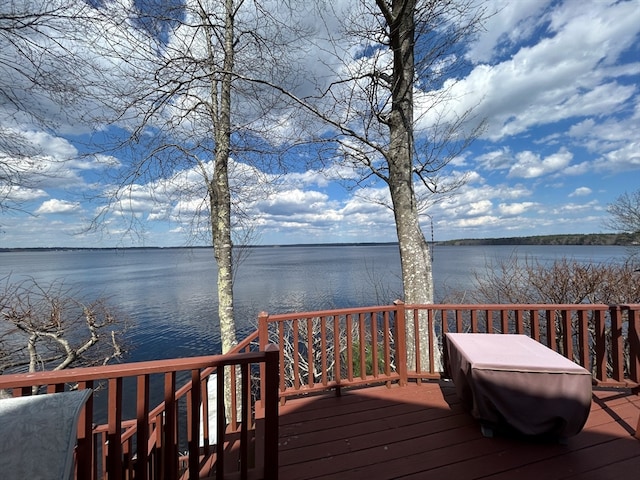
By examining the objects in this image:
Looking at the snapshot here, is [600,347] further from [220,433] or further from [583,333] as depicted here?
[220,433]

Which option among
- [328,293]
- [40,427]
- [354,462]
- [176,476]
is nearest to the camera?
[40,427]

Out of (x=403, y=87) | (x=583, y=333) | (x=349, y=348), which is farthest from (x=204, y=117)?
(x=583, y=333)

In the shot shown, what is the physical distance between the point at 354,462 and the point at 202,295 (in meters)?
21.2

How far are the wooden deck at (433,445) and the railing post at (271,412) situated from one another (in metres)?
0.32

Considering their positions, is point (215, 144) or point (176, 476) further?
point (215, 144)

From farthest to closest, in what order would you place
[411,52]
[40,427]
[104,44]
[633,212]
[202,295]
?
[202,295]
[633,212]
[411,52]
[104,44]
[40,427]

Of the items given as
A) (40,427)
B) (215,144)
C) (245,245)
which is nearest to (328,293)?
(245,245)

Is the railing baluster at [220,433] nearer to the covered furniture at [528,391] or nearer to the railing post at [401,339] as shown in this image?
the covered furniture at [528,391]

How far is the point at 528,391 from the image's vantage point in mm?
2047

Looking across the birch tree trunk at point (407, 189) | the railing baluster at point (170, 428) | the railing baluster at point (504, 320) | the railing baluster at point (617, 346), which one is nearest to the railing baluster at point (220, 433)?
the railing baluster at point (170, 428)

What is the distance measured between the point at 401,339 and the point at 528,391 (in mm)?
1175

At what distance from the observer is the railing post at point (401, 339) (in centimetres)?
303

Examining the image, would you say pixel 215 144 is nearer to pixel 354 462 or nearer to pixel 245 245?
pixel 245 245

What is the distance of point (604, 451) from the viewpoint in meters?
2.02
